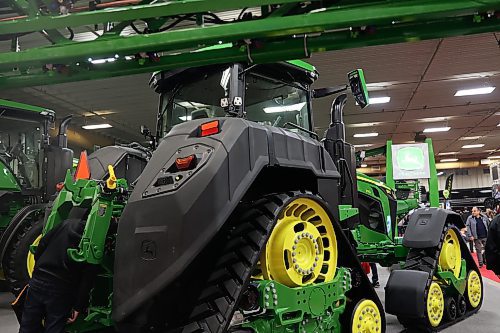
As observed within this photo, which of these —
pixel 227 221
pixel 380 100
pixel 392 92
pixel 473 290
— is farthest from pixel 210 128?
pixel 380 100

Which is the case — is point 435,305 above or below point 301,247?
below

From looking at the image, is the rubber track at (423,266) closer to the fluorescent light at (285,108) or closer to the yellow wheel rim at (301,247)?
the yellow wheel rim at (301,247)

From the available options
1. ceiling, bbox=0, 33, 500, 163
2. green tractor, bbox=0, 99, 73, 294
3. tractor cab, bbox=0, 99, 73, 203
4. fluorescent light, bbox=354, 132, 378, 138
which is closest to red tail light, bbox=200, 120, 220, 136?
green tractor, bbox=0, 99, 73, 294

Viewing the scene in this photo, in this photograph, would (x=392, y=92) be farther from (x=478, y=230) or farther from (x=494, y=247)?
(x=494, y=247)

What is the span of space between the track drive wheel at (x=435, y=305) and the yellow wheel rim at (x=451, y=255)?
552 millimetres

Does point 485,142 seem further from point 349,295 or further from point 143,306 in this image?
point 143,306

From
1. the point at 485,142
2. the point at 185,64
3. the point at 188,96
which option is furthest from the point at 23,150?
the point at 485,142

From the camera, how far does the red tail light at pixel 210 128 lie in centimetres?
283

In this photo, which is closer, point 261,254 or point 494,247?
point 261,254

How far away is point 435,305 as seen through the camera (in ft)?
17.4

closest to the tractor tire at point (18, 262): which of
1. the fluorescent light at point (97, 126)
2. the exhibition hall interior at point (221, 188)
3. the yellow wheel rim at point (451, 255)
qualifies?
the exhibition hall interior at point (221, 188)

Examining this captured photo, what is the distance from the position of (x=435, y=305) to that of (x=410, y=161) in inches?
141

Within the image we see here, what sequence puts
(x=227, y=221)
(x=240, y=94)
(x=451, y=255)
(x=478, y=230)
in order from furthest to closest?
(x=478, y=230) → (x=451, y=255) → (x=240, y=94) → (x=227, y=221)

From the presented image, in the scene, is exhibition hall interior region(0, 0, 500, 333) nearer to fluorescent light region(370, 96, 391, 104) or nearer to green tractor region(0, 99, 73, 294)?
green tractor region(0, 99, 73, 294)
